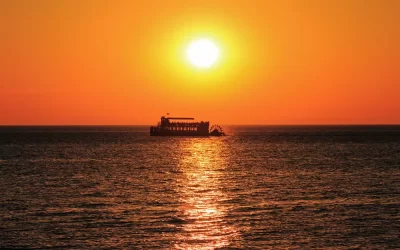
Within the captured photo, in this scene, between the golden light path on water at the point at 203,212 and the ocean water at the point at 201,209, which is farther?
the ocean water at the point at 201,209

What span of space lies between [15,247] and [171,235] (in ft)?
30.3

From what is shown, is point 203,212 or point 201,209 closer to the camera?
point 203,212

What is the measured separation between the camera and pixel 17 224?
4228 centimetres

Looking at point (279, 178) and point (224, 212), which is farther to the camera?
point (279, 178)

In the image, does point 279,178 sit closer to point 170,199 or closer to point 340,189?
point 340,189

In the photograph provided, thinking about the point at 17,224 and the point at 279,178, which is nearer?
the point at 17,224

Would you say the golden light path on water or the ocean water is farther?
the ocean water

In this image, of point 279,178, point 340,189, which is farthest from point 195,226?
point 279,178

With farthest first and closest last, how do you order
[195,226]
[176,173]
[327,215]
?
1. [176,173]
2. [327,215]
3. [195,226]

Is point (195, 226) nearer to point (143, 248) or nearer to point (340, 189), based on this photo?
point (143, 248)

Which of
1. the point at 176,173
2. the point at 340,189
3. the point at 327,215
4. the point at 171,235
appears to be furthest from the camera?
the point at 176,173

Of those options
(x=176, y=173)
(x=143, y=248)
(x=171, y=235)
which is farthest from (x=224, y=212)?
(x=176, y=173)

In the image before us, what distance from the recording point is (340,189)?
62.3 metres

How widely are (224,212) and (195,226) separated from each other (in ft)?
19.7
